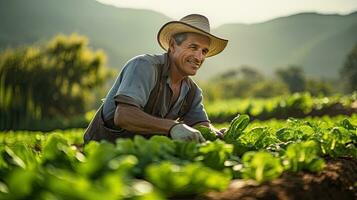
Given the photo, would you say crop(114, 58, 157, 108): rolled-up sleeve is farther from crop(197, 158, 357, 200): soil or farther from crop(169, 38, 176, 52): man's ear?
crop(197, 158, 357, 200): soil

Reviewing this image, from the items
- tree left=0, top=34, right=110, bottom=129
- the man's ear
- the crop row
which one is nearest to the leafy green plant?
the man's ear

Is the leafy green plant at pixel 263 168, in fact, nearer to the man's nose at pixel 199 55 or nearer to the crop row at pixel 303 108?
the man's nose at pixel 199 55

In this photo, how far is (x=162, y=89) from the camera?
4094 mm

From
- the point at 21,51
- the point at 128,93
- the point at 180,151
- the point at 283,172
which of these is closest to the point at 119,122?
the point at 128,93

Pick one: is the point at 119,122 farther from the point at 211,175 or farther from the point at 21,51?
the point at 21,51

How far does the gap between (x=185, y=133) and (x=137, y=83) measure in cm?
73

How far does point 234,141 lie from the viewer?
10.7ft

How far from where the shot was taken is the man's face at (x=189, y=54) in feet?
13.3

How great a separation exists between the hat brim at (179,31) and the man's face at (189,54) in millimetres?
70

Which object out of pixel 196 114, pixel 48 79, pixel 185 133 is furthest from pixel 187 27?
pixel 48 79

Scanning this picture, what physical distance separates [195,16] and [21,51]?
3313 cm

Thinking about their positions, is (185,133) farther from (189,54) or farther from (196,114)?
(196,114)

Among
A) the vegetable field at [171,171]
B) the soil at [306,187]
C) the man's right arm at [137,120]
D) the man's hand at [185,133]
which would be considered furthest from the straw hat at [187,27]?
the soil at [306,187]

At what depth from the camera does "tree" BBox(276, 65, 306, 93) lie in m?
103
